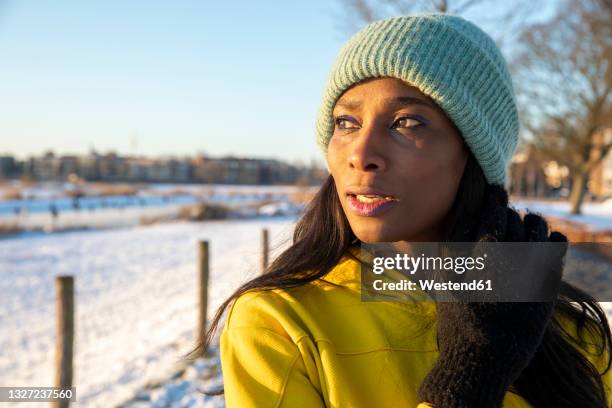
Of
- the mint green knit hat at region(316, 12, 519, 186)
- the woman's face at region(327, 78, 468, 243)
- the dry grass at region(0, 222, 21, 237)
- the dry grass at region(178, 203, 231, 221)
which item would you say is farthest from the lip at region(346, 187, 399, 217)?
the dry grass at region(178, 203, 231, 221)

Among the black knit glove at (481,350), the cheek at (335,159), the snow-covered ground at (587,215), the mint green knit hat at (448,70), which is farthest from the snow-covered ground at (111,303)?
the snow-covered ground at (587,215)

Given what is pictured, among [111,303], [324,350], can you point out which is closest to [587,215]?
[111,303]

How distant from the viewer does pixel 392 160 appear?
130 cm

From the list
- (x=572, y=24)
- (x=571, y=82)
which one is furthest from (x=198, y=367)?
(x=571, y=82)

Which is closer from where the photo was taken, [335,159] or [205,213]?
[335,159]

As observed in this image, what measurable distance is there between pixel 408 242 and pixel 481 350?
445 mm

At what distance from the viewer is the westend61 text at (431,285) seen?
124 centimetres

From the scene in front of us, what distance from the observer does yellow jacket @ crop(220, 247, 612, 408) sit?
1119 mm

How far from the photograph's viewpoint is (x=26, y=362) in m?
5.74

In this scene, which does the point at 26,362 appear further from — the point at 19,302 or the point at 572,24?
the point at 572,24

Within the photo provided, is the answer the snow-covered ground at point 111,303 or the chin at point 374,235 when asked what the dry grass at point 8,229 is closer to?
the snow-covered ground at point 111,303

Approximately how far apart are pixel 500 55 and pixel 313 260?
953mm

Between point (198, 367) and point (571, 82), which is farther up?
point (571, 82)

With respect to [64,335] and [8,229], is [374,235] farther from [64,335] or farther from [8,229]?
[8,229]
